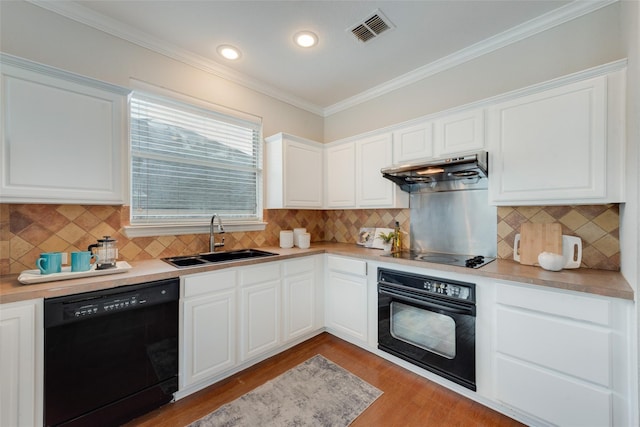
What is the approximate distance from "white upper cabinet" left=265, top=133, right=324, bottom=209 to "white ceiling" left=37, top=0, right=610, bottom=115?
728mm

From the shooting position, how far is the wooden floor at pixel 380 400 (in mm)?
1687

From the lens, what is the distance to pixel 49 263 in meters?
1.52

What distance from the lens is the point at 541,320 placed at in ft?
5.10

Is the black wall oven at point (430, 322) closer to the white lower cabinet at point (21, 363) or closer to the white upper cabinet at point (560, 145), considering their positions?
the white upper cabinet at point (560, 145)

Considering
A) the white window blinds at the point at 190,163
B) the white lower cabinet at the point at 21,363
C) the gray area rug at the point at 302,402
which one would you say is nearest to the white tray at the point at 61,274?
the white lower cabinet at the point at 21,363

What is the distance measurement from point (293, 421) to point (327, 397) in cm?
32

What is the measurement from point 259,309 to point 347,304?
2.98 ft

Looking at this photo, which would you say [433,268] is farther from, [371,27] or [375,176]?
[371,27]

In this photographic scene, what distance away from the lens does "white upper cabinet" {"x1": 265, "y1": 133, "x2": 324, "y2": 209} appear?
114 inches

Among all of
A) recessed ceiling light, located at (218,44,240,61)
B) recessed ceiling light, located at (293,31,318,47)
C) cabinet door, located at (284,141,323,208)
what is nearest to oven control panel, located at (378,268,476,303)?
cabinet door, located at (284,141,323,208)

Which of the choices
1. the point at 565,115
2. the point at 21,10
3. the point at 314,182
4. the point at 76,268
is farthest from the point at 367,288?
the point at 21,10

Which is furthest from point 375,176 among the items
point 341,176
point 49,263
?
point 49,263

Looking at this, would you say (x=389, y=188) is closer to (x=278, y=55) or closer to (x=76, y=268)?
(x=278, y=55)

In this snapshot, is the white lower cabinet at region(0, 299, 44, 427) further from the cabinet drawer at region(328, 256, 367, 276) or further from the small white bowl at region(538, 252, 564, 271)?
the small white bowl at region(538, 252, 564, 271)
